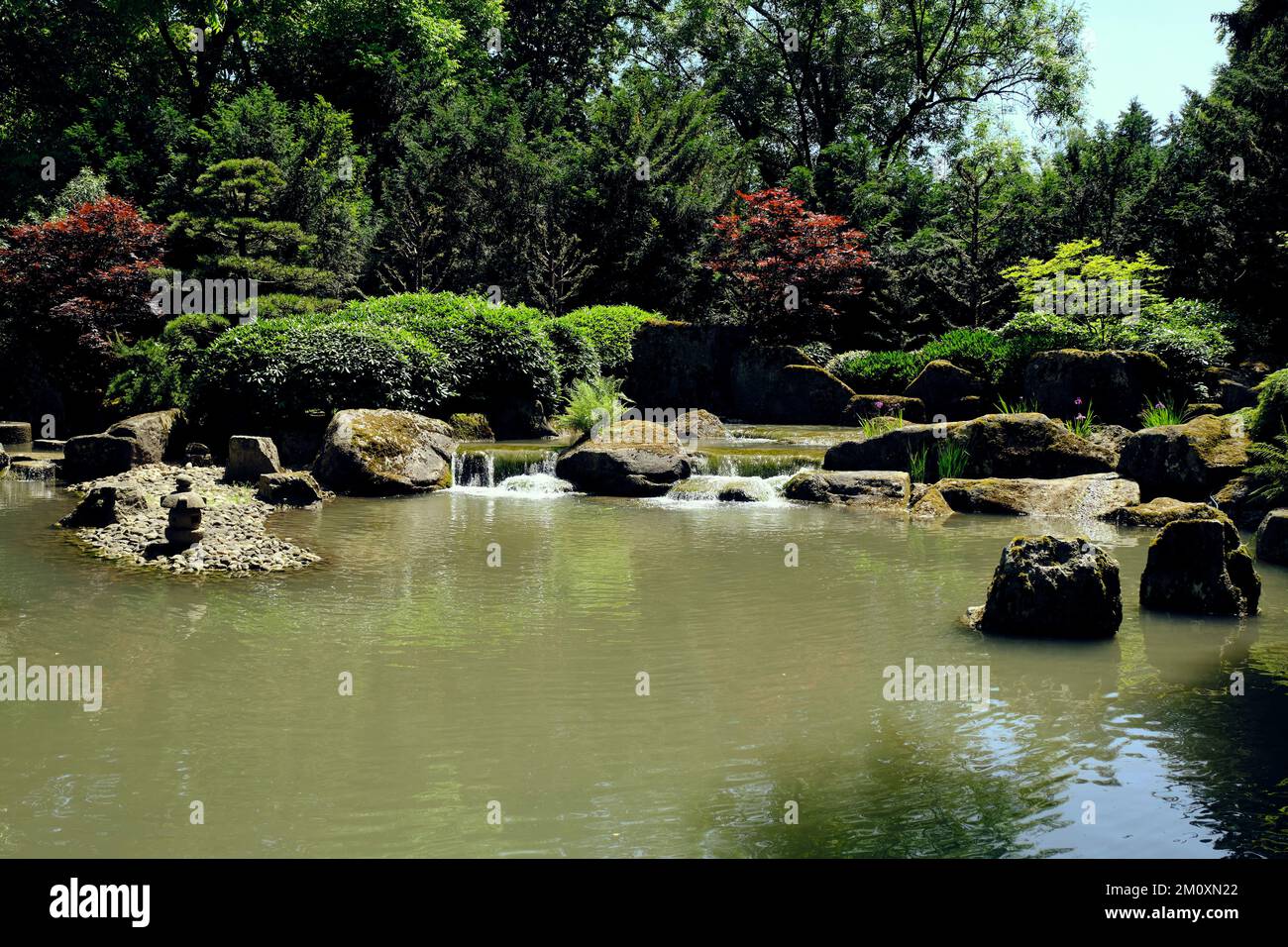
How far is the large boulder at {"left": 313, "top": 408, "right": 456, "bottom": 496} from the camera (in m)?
15.5

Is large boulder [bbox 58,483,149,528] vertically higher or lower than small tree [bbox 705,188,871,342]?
lower

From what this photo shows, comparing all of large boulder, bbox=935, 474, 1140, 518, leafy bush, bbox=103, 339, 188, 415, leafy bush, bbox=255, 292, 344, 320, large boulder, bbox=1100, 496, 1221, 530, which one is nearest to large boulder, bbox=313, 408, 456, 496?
leafy bush, bbox=103, 339, 188, 415

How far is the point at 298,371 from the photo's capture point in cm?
1733

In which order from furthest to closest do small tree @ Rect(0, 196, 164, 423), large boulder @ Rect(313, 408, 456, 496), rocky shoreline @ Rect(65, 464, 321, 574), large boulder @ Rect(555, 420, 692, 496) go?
small tree @ Rect(0, 196, 164, 423) < large boulder @ Rect(555, 420, 692, 496) < large boulder @ Rect(313, 408, 456, 496) < rocky shoreline @ Rect(65, 464, 321, 574)

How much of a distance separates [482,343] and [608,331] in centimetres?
439

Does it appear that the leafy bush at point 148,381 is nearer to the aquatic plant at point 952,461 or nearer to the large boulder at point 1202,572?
the aquatic plant at point 952,461

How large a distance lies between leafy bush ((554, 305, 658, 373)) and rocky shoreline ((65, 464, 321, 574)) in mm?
10076

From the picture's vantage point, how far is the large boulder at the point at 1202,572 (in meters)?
8.35

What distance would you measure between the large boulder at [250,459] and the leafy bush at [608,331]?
8755mm

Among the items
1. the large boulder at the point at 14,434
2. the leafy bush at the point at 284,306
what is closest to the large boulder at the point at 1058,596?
the leafy bush at the point at 284,306

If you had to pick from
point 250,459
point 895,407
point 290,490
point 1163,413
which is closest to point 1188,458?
point 1163,413

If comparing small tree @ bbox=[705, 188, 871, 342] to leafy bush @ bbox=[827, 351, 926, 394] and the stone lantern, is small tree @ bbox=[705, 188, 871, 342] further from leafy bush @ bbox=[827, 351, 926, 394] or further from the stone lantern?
the stone lantern

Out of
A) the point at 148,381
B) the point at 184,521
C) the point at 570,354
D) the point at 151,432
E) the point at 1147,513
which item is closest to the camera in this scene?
the point at 184,521

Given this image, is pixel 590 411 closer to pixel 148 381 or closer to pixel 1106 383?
pixel 148 381
